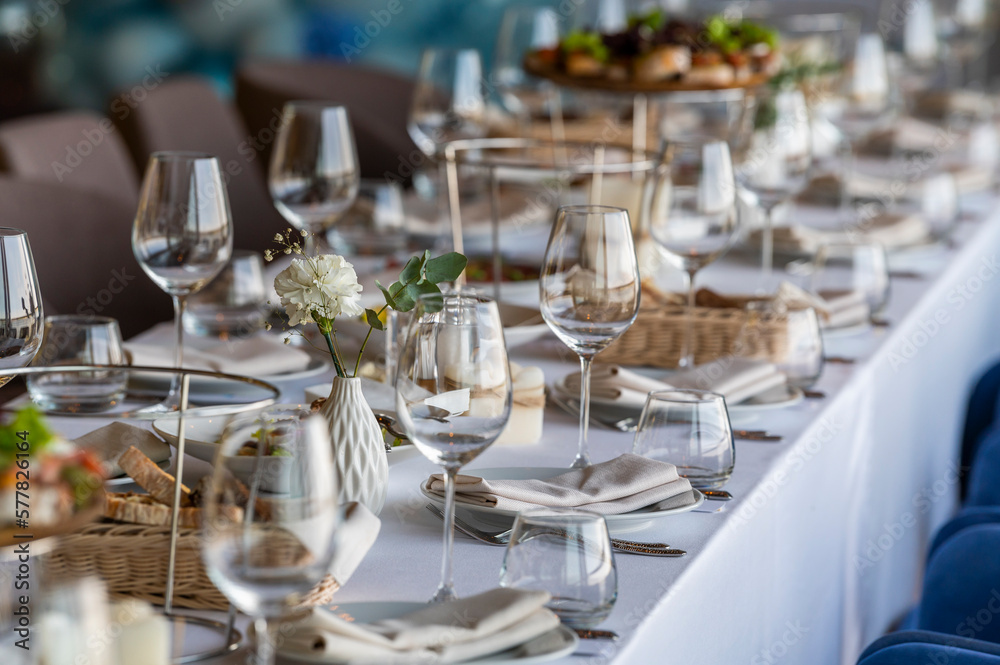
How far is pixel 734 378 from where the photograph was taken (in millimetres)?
1320

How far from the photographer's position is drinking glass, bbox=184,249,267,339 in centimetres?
155

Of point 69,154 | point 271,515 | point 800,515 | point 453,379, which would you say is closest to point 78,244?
point 69,154

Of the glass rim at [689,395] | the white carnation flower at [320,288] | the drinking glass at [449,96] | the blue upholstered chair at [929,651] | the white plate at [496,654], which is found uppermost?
the drinking glass at [449,96]

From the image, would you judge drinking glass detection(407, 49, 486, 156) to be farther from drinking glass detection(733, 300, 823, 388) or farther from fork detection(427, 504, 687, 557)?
fork detection(427, 504, 687, 557)

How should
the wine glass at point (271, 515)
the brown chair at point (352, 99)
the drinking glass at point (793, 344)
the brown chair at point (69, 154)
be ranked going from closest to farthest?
Result: the wine glass at point (271, 515), the drinking glass at point (793, 344), the brown chair at point (69, 154), the brown chair at point (352, 99)

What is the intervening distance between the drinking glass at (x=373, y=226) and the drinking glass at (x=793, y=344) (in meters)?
0.81

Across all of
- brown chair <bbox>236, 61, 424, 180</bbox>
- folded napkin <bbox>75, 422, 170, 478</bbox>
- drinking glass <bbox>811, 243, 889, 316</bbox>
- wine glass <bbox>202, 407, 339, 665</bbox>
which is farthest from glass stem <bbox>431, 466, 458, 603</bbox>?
brown chair <bbox>236, 61, 424, 180</bbox>

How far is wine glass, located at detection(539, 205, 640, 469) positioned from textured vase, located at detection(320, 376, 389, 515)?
199mm

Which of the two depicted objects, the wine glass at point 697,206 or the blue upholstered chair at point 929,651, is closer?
the blue upholstered chair at point 929,651

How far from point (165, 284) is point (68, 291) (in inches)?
39.8

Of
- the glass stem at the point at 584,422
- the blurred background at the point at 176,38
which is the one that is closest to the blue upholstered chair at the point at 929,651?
the glass stem at the point at 584,422

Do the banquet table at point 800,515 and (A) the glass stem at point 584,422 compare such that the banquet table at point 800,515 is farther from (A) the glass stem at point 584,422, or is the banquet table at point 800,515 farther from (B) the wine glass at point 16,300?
(B) the wine glass at point 16,300

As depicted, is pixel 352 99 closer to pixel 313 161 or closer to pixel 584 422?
pixel 313 161

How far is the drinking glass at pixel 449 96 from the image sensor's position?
2045 millimetres
